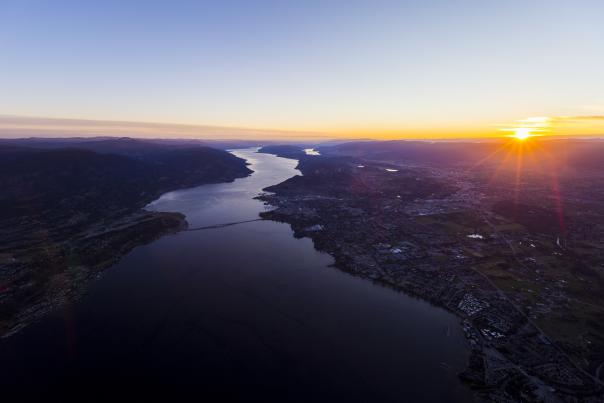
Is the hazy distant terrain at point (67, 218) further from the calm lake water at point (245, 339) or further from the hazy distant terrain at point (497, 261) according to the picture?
the hazy distant terrain at point (497, 261)

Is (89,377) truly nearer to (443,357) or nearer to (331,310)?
(331,310)

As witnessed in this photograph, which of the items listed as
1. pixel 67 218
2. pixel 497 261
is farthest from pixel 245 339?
pixel 67 218

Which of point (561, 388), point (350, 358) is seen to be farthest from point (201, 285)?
point (561, 388)

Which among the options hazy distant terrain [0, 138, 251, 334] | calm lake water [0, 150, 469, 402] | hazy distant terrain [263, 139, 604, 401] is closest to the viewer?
calm lake water [0, 150, 469, 402]

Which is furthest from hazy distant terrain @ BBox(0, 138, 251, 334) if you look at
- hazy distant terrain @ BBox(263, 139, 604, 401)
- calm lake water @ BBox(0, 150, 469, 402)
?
hazy distant terrain @ BBox(263, 139, 604, 401)

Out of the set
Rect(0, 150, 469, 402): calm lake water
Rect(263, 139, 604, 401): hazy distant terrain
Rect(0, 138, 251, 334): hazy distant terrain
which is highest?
Rect(0, 138, 251, 334): hazy distant terrain

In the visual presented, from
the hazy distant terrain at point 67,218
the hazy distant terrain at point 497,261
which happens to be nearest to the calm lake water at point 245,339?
the hazy distant terrain at point 497,261

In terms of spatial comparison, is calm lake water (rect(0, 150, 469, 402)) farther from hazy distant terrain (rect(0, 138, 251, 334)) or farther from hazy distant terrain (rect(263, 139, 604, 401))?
hazy distant terrain (rect(0, 138, 251, 334))

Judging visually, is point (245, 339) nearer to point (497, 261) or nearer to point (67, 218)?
point (497, 261)
